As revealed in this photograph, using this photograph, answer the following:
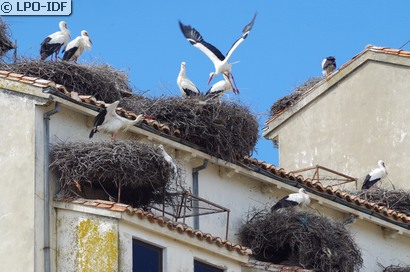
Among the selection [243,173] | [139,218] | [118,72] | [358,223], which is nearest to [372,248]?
[358,223]

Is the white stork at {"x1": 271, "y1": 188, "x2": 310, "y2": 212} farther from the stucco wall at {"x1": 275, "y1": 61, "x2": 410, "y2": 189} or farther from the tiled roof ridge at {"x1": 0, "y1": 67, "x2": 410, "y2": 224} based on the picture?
the stucco wall at {"x1": 275, "y1": 61, "x2": 410, "y2": 189}

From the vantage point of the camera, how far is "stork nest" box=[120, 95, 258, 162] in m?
27.8

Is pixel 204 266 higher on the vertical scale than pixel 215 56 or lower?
lower

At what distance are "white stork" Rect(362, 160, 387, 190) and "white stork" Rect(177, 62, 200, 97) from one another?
16.8ft

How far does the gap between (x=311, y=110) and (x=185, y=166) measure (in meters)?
8.27

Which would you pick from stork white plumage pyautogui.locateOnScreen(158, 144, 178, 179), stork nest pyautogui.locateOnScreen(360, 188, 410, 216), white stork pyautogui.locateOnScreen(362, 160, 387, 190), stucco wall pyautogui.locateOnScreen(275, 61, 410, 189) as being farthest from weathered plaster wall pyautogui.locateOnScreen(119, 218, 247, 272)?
stucco wall pyautogui.locateOnScreen(275, 61, 410, 189)

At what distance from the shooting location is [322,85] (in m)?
35.5

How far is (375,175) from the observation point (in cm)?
3309

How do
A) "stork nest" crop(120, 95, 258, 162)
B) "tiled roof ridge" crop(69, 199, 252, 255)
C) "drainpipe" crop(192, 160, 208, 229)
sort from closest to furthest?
1. "tiled roof ridge" crop(69, 199, 252, 255)
2. "drainpipe" crop(192, 160, 208, 229)
3. "stork nest" crop(120, 95, 258, 162)

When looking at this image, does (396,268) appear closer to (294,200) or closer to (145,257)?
(294,200)

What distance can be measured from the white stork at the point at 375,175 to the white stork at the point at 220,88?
418 cm

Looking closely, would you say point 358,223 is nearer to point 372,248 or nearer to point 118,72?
point 372,248

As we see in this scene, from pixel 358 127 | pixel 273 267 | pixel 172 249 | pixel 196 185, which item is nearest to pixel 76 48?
pixel 196 185

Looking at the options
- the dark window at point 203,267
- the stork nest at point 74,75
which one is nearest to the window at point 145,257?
the dark window at point 203,267
